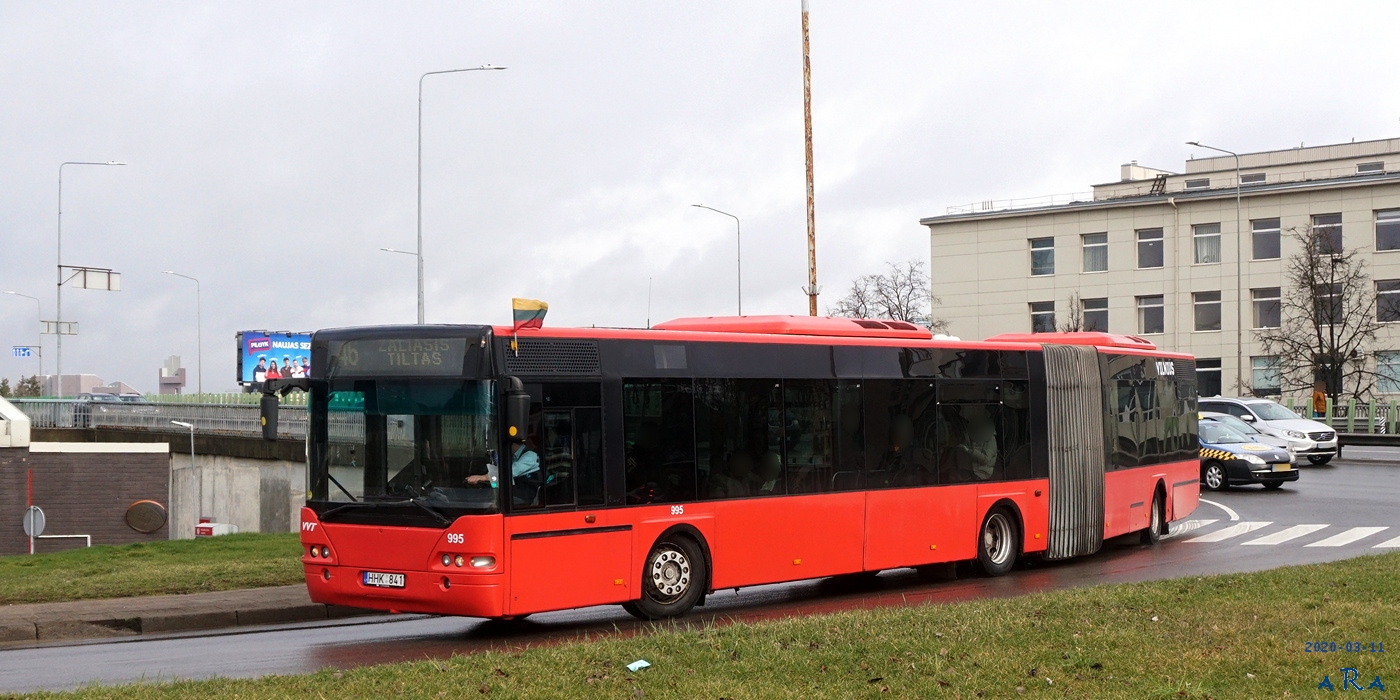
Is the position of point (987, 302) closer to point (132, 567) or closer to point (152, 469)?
point (152, 469)

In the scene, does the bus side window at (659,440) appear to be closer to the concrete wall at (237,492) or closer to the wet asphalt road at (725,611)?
the wet asphalt road at (725,611)

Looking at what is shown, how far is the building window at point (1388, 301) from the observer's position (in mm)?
69625

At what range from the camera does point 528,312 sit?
1214cm

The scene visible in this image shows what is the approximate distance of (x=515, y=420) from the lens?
1129 centimetres

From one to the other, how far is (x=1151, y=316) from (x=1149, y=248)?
3.67 m

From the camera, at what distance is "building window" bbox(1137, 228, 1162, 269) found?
76438 mm

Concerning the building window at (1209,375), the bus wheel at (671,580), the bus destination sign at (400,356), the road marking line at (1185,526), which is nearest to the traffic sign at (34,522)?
the bus destination sign at (400,356)

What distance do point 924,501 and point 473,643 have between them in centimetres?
616

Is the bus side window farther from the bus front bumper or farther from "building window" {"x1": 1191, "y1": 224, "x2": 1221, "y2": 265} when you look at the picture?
"building window" {"x1": 1191, "y1": 224, "x2": 1221, "y2": 265}

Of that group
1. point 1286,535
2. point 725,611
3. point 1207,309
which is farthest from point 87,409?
point 1207,309

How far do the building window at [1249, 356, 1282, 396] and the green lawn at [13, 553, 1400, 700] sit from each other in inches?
2529

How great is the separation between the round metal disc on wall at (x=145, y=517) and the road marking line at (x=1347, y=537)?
22.1 m

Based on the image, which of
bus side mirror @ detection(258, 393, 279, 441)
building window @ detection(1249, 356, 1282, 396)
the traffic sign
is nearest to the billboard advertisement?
the traffic sign

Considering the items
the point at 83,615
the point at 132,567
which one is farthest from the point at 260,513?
the point at 83,615
